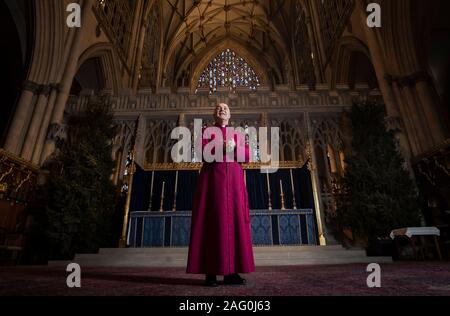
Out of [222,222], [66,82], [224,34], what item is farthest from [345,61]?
[224,34]

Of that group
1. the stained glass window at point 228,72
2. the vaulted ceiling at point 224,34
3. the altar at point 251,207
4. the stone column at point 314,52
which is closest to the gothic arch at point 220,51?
the vaulted ceiling at point 224,34

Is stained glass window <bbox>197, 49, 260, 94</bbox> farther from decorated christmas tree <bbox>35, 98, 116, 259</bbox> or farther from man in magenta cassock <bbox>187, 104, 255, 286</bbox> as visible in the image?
man in magenta cassock <bbox>187, 104, 255, 286</bbox>

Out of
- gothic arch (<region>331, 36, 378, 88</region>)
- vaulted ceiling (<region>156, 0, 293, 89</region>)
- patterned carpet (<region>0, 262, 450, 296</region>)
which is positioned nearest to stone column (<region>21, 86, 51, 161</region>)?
patterned carpet (<region>0, 262, 450, 296</region>)

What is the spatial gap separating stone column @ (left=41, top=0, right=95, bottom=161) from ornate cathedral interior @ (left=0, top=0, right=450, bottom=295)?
32 millimetres

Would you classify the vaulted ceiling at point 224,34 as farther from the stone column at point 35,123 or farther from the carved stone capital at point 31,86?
the stone column at point 35,123

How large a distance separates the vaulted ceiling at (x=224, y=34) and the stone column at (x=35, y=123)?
11.4 meters

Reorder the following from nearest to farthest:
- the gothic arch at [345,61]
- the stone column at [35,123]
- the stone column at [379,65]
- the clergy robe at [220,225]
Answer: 1. the clergy robe at [220,225]
2. the stone column at [35,123]
3. the stone column at [379,65]
4. the gothic arch at [345,61]

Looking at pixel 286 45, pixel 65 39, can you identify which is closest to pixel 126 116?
pixel 65 39

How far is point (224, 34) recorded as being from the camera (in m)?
20.1

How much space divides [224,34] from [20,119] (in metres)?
17.0

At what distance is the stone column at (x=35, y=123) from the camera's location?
19.4 feet

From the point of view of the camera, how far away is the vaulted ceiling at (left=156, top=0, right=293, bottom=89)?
1714 centimetres
